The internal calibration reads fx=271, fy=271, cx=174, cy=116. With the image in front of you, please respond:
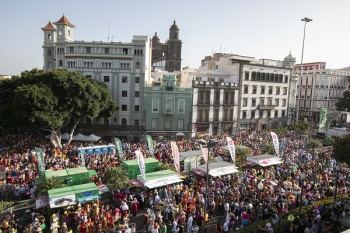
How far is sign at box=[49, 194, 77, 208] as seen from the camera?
16016 millimetres

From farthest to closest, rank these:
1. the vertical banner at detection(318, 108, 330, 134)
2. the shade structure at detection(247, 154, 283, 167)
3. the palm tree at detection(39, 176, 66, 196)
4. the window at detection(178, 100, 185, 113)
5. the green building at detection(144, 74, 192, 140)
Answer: the window at detection(178, 100, 185, 113) < the green building at detection(144, 74, 192, 140) < the vertical banner at detection(318, 108, 330, 134) < the shade structure at detection(247, 154, 283, 167) < the palm tree at detection(39, 176, 66, 196)

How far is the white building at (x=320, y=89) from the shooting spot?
65.9m

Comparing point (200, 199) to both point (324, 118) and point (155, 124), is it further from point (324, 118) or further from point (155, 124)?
point (324, 118)

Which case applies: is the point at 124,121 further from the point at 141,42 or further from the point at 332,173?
the point at 332,173

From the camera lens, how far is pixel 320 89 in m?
66.4

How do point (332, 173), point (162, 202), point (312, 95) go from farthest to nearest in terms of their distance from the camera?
point (312, 95)
point (332, 173)
point (162, 202)

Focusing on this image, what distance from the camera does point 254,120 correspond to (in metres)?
54.0

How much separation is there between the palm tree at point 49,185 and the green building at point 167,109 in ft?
87.6

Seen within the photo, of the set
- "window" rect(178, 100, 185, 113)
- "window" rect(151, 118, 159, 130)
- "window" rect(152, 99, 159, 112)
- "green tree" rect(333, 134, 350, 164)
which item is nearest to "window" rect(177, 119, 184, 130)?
"window" rect(178, 100, 185, 113)

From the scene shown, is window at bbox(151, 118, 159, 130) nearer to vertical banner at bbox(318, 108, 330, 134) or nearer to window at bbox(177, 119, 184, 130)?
window at bbox(177, 119, 184, 130)

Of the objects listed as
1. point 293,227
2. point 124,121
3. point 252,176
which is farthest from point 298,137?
point 293,227

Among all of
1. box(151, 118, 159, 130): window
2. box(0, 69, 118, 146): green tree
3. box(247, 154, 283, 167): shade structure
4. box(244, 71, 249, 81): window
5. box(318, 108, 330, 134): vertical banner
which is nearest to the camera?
box(247, 154, 283, 167): shade structure

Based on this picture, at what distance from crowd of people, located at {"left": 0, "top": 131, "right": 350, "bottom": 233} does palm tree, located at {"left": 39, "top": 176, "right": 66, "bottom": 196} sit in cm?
183

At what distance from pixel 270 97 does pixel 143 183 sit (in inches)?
1706
